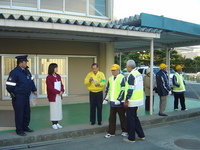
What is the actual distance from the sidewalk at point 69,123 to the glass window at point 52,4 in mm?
3789

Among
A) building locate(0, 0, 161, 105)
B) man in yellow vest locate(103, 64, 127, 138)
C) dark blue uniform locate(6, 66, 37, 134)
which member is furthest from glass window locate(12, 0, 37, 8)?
man in yellow vest locate(103, 64, 127, 138)

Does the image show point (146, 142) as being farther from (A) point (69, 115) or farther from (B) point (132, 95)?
(A) point (69, 115)

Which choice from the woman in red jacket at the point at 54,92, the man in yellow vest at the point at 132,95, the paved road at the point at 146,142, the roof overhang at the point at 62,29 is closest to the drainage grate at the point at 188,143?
the paved road at the point at 146,142

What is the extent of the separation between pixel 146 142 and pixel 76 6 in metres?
6.00

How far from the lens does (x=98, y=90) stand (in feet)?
20.4

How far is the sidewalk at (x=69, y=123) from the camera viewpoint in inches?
210

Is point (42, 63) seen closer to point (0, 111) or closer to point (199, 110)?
point (0, 111)

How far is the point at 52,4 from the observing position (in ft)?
28.3

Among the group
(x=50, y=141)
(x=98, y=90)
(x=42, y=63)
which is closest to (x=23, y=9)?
(x=42, y=63)

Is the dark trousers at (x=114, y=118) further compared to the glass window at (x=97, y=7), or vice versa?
the glass window at (x=97, y=7)

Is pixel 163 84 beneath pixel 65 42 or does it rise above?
beneath

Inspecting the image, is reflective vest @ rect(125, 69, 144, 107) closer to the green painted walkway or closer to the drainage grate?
the drainage grate

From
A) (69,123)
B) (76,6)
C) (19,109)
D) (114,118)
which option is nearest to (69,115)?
(69,123)

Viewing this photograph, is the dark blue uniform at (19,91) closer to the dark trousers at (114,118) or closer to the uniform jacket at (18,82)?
the uniform jacket at (18,82)
